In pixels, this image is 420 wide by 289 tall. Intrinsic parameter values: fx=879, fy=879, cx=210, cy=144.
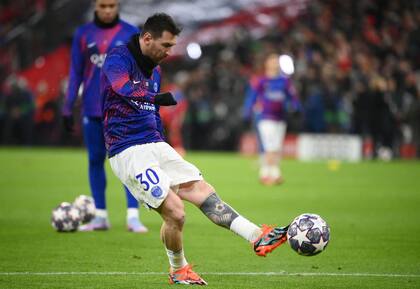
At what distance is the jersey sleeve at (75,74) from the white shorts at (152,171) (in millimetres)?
3105

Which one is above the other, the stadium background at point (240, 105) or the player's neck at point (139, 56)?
the player's neck at point (139, 56)

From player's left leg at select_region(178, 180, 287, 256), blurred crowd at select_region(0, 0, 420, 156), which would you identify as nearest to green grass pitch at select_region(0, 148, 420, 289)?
player's left leg at select_region(178, 180, 287, 256)

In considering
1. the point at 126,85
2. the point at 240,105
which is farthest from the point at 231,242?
the point at 240,105

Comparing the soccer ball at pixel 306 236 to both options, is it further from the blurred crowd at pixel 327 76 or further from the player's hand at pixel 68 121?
the blurred crowd at pixel 327 76

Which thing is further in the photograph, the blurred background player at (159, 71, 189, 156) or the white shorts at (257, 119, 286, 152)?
the blurred background player at (159, 71, 189, 156)

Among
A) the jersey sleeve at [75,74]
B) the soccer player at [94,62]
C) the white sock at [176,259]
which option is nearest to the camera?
the white sock at [176,259]

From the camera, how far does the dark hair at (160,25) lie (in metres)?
7.16

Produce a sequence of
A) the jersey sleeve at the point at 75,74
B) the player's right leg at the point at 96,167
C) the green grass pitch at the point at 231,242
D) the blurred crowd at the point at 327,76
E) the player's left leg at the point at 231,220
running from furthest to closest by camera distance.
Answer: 1. the blurred crowd at the point at 327,76
2. the player's right leg at the point at 96,167
3. the jersey sleeve at the point at 75,74
4. the green grass pitch at the point at 231,242
5. the player's left leg at the point at 231,220

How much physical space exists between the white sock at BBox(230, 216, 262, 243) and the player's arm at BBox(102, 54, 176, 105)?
1101 millimetres

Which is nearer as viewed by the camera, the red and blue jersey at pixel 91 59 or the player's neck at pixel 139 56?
the player's neck at pixel 139 56

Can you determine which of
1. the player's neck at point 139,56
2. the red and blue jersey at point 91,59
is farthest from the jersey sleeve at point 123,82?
the red and blue jersey at point 91,59

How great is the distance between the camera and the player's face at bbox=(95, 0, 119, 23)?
34.6ft

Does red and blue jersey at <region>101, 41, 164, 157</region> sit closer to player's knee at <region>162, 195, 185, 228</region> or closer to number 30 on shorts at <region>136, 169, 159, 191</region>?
number 30 on shorts at <region>136, 169, 159, 191</region>

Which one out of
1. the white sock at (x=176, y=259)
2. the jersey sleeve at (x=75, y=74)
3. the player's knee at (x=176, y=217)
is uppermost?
the jersey sleeve at (x=75, y=74)
